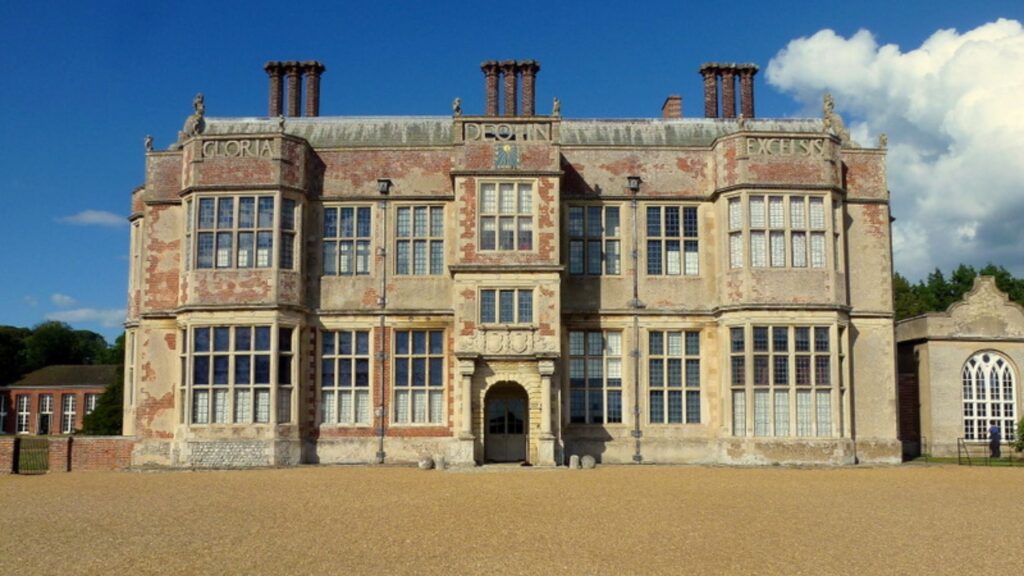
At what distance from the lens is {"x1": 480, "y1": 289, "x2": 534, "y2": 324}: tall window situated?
88.8 feet

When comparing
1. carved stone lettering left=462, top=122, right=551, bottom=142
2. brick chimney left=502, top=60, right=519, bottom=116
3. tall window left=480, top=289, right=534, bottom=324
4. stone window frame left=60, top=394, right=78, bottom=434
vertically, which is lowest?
stone window frame left=60, top=394, right=78, bottom=434

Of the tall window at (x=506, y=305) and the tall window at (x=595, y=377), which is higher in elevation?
the tall window at (x=506, y=305)

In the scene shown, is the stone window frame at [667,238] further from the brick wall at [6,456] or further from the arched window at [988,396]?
the brick wall at [6,456]

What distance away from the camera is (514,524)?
1466cm

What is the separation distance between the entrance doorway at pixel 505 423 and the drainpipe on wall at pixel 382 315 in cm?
292

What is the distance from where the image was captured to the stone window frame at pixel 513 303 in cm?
2698

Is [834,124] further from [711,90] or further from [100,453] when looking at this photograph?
[100,453]

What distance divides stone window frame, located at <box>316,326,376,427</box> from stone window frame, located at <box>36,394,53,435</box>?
183 feet

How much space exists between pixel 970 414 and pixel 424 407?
1770cm

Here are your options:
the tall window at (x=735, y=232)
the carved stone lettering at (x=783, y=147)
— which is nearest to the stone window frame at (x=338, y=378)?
the tall window at (x=735, y=232)

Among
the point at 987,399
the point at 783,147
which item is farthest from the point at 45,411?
the point at 987,399

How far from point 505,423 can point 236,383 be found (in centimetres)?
747

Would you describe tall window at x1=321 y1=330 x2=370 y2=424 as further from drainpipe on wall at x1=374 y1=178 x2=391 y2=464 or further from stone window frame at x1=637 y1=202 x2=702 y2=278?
stone window frame at x1=637 y1=202 x2=702 y2=278

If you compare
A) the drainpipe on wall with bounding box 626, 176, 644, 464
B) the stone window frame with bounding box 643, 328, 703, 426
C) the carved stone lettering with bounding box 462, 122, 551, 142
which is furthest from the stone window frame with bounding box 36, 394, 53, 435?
the stone window frame with bounding box 643, 328, 703, 426
